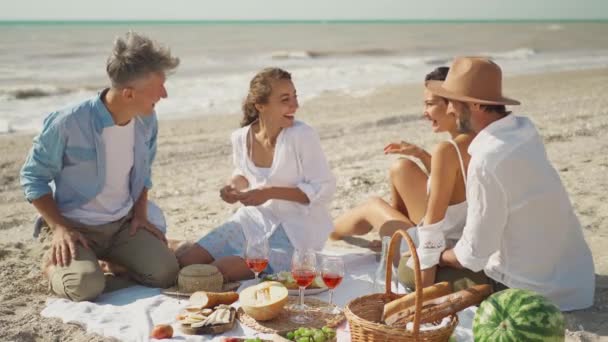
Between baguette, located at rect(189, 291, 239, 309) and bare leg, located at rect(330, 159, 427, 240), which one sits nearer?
baguette, located at rect(189, 291, 239, 309)

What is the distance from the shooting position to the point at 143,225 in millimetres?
5672

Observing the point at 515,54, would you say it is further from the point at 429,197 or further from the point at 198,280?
the point at 198,280

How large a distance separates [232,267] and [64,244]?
1216 mm

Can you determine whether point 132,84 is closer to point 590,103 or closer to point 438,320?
point 438,320

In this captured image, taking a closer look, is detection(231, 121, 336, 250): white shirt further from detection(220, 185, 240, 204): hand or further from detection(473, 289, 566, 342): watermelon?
detection(473, 289, 566, 342): watermelon

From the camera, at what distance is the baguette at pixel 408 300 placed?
404 cm

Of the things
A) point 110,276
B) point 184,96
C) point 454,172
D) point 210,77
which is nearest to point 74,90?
point 184,96

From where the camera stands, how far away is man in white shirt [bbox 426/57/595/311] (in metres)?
4.31

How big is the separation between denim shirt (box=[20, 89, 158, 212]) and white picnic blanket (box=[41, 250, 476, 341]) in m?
0.77

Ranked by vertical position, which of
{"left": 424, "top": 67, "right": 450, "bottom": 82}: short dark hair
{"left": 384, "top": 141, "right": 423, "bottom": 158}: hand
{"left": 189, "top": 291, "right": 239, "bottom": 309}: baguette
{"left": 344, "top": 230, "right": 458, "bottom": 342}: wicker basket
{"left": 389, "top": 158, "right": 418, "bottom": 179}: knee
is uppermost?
{"left": 424, "top": 67, "right": 450, "bottom": 82}: short dark hair

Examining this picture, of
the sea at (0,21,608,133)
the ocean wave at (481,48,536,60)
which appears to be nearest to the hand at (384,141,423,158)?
the sea at (0,21,608,133)

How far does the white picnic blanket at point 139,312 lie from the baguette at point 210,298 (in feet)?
0.55

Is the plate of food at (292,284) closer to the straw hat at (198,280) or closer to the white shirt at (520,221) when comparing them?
the straw hat at (198,280)

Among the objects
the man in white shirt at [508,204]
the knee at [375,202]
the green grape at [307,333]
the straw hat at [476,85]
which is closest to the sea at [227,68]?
the knee at [375,202]
